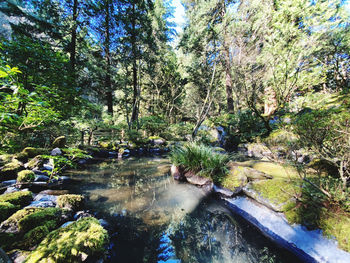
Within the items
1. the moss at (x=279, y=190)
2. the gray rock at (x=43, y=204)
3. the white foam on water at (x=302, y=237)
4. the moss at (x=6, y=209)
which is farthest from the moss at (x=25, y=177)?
the moss at (x=279, y=190)

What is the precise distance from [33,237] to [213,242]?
2157 millimetres

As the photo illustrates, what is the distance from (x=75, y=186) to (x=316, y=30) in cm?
991

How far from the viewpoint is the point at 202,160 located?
11.5 feet

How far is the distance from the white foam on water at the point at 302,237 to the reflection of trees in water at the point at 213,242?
1.22 ft

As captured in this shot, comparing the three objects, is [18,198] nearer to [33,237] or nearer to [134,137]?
[33,237]

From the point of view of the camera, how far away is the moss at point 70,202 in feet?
7.39

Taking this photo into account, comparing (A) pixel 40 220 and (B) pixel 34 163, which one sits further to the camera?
(B) pixel 34 163

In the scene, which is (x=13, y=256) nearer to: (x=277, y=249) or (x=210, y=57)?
(x=277, y=249)

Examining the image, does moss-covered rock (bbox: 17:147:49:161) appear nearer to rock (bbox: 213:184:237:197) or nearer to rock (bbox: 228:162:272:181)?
rock (bbox: 213:184:237:197)

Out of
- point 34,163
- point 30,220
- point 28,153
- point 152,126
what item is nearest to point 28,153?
point 28,153

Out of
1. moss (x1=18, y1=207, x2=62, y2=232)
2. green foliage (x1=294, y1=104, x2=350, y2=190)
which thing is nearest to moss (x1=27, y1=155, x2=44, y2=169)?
moss (x1=18, y1=207, x2=62, y2=232)

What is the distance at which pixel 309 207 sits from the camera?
190 centimetres

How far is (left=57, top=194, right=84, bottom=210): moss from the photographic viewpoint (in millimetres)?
2254

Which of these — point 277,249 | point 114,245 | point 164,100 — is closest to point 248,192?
point 277,249
